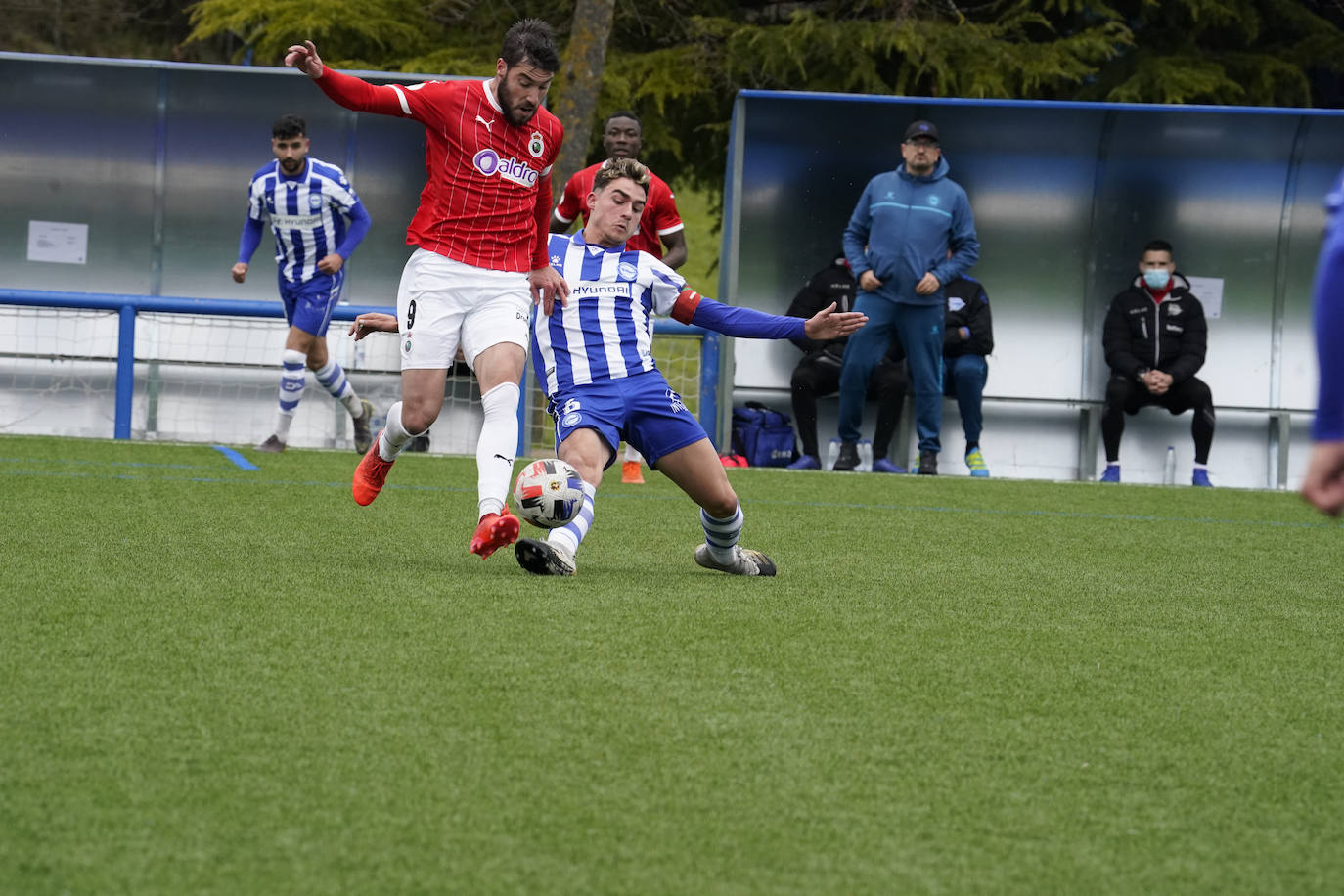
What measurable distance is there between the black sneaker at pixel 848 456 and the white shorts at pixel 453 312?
5.64m

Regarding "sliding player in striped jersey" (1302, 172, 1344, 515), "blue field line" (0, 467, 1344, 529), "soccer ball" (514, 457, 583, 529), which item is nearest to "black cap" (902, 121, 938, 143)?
"blue field line" (0, 467, 1344, 529)

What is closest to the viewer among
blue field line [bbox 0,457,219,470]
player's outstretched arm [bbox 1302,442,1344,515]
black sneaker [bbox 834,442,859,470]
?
player's outstretched arm [bbox 1302,442,1344,515]

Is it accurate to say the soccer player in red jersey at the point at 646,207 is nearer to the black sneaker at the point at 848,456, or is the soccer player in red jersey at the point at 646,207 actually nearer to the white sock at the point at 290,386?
the white sock at the point at 290,386

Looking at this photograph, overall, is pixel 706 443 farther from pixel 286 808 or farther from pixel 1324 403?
pixel 1324 403

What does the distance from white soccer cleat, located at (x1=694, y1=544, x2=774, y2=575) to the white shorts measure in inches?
39.0

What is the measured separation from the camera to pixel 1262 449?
1293 centimetres

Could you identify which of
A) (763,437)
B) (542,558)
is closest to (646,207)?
(763,437)

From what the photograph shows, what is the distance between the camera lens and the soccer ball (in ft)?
17.2

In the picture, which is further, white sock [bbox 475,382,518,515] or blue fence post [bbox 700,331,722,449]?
blue fence post [bbox 700,331,722,449]

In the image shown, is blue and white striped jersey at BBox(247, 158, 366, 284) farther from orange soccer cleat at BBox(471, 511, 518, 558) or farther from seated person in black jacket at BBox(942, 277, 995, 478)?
orange soccer cleat at BBox(471, 511, 518, 558)

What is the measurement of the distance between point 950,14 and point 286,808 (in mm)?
13667

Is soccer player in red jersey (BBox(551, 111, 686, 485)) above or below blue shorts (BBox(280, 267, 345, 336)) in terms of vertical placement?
above

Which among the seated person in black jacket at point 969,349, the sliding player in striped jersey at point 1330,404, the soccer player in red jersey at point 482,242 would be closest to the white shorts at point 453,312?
the soccer player in red jersey at point 482,242

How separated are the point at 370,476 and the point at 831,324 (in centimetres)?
203
